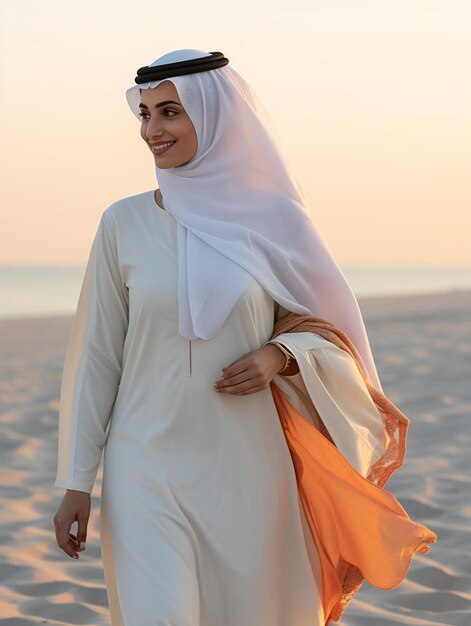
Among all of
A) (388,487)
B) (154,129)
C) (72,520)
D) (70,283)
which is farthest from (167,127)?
(70,283)

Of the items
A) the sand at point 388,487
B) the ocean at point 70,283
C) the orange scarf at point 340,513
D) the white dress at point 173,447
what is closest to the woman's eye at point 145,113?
the white dress at point 173,447

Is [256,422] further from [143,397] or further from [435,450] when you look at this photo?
[435,450]

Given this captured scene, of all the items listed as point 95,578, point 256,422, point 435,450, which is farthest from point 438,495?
point 256,422

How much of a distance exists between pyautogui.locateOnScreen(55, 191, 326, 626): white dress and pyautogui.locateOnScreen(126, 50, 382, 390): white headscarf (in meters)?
0.06

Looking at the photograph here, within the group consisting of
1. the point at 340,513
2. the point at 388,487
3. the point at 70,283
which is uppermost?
the point at 340,513

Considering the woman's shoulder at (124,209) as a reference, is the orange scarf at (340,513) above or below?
below

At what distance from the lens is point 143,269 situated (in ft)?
13.3

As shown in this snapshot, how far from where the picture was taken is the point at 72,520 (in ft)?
13.2

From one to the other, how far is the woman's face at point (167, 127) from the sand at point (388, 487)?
2.15 meters

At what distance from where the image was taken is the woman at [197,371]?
3975 mm

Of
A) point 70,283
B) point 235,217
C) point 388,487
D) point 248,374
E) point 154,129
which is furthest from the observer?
point 70,283

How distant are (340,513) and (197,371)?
2.02ft

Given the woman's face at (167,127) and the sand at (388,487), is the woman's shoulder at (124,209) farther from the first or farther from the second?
the sand at (388,487)

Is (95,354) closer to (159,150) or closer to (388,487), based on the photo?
(159,150)
